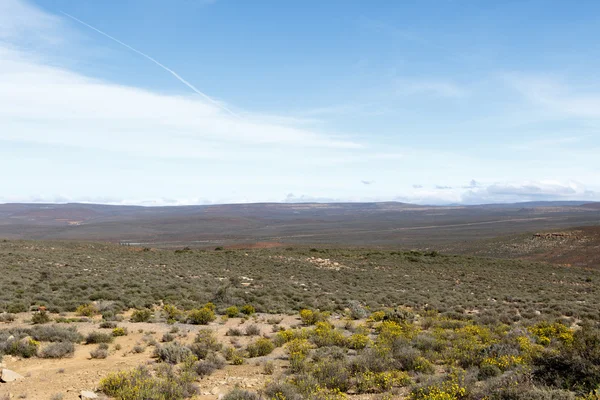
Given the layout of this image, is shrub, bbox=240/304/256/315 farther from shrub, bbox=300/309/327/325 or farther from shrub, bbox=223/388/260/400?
shrub, bbox=223/388/260/400

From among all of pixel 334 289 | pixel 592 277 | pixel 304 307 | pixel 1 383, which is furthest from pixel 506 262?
pixel 1 383

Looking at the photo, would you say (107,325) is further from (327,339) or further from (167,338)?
(327,339)

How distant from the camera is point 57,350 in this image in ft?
30.6

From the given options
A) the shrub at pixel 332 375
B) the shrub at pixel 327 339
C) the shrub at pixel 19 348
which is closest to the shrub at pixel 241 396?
the shrub at pixel 332 375

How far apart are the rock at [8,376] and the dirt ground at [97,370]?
129 millimetres

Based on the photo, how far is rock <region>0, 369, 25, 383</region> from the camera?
24.9ft

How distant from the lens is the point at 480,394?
6477mm

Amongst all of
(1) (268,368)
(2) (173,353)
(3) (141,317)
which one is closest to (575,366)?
(1) (268,368)

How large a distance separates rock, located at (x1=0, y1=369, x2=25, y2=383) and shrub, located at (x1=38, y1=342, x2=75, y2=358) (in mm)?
1384

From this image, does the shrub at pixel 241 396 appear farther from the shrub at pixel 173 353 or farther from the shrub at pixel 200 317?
the shrub at pixel 200 317

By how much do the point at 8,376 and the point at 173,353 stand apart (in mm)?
3168

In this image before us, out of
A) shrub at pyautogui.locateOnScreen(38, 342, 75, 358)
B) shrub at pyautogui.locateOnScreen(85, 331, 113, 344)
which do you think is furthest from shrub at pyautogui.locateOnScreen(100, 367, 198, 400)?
shrub at pyautogui.locateOnScreen(85, 331, 113, 344)

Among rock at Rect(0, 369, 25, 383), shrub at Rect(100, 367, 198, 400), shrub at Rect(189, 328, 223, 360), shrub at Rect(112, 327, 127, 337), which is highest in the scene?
shrub at Rect(100, 367, 198, 400)

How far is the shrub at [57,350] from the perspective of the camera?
925 centimetres
